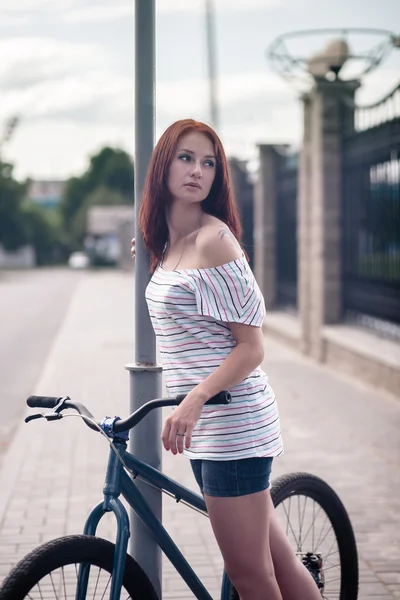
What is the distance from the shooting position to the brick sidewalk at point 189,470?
14.8 ft

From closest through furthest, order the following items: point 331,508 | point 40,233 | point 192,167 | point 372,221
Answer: point 192,167 < point 331,508 < point 372,221 < point 40,233

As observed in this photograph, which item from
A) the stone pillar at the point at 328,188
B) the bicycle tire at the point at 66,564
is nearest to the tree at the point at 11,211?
the stone pillar at the point at 328,188

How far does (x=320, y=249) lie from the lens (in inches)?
456

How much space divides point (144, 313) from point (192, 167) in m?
0.68

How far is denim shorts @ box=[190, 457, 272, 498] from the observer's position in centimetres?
252

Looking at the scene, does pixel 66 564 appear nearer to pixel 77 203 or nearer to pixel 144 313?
pixel 144 313

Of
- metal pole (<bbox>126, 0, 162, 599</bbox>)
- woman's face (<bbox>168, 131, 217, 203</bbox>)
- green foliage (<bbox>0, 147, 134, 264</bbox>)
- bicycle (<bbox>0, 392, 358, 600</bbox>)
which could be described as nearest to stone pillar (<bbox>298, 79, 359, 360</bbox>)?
metal pole (<bbox>126, 0, 162, 599</bbox>)

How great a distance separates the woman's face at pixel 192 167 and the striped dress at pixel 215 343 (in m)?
0.25

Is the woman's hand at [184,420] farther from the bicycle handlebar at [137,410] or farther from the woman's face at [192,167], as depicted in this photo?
the woman's face at [192,167]

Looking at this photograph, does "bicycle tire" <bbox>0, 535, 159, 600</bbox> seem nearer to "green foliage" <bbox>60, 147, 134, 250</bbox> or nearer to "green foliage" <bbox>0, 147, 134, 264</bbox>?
"green foliage" <bbox>0, 147, 134, 264</bbox>

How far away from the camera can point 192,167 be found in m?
2.67

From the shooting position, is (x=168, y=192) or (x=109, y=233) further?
(x=109, y=233)

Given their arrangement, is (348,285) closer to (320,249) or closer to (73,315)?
(320,249)

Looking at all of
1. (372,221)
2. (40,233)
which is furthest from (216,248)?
(40,233)
